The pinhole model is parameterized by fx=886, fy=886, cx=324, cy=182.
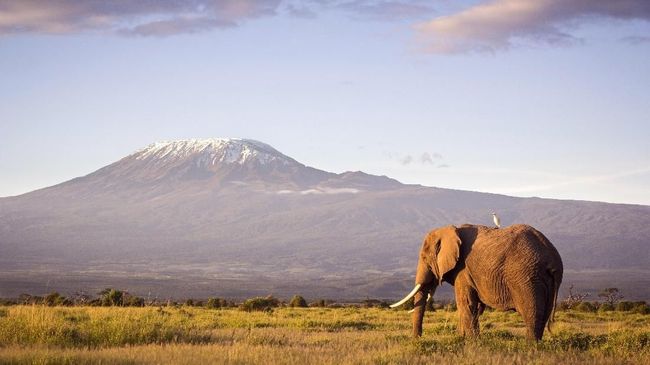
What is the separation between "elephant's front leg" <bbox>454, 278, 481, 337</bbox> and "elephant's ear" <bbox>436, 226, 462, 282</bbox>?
1.26ft

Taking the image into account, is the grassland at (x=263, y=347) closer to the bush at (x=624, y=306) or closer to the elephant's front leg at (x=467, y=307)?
the elephant's front leg at (x=467, y=307)

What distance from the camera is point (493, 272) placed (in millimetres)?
17172

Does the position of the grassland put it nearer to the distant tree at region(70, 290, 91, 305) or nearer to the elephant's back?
the elephant's back

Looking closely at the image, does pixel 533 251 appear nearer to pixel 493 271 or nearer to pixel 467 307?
pixel 493 271

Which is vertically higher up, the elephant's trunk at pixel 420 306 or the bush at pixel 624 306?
the elephant's trunk at pixel 420 306

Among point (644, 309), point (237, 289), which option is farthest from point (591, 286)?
point (644, 309)

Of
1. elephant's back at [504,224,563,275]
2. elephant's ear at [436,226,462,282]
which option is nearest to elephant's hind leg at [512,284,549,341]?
elephant's back at [504,224,563,275]

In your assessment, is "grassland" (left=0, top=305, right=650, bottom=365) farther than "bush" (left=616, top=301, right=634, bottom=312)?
No

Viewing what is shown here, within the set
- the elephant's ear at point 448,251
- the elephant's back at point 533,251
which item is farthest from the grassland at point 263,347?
the elephant's ear at point 448,251

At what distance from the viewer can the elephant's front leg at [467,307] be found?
17500 mm

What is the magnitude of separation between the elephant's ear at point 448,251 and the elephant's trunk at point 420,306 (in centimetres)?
54

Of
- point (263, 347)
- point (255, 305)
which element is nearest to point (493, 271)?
point (263, 347)

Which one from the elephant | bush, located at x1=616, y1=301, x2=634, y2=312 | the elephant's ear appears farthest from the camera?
bush, located at x1=616, y1=301, x2=634, y2=312

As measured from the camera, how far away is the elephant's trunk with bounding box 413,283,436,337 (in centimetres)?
1841
